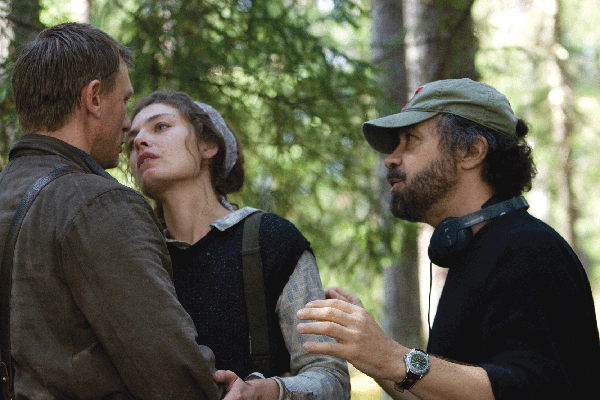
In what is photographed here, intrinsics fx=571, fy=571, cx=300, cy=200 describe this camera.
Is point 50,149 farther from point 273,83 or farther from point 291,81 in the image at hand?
point 291,81

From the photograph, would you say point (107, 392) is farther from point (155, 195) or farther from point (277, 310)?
point (155, 195)

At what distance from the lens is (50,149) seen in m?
Answer: 1.89

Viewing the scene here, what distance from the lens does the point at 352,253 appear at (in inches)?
268

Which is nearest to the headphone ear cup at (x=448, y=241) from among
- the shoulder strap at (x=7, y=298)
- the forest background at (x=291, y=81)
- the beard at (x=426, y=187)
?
the beard at (x=426, y=187)

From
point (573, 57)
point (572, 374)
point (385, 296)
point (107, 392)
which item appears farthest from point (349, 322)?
point (573, 57)

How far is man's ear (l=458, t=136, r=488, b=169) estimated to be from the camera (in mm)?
2650

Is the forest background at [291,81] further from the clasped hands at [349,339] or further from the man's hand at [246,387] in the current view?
the clasped hands at [349,339]

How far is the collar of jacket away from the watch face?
1263mm

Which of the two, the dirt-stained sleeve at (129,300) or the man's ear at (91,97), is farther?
the man's ear at (91,97)

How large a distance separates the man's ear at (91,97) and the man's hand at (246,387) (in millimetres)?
1002

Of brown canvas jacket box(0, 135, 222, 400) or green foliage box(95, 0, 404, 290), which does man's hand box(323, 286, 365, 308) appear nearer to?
brown canvas jacket box(0, 135, 222, 400)

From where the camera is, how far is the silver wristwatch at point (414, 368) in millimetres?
1875

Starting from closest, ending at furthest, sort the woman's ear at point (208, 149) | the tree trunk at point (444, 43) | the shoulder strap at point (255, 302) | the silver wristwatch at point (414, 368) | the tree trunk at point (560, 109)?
the silver wristwatch at point (414, 368) → the shoulder strap at point (255, 302) → the woman's ear at point (208, 149) → the tree trunk at point (444, 43) → the tree trunk at point (560, 109)

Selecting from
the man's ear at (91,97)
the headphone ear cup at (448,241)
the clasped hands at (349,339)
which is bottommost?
the clasped hands at (349,339)
